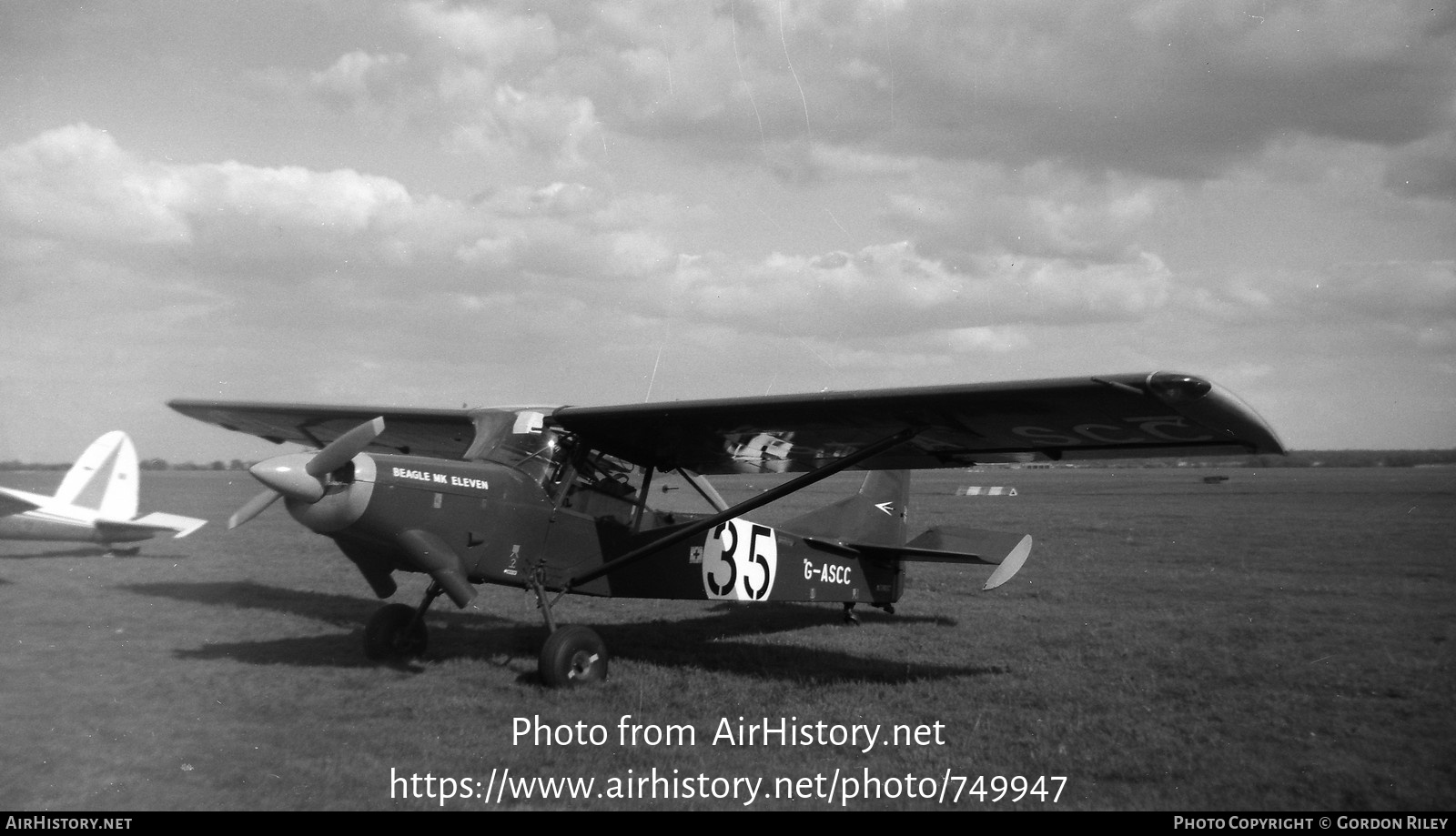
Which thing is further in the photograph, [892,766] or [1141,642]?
[1141,642]

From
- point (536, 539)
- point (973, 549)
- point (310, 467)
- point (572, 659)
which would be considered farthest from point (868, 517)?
point (310, 467)

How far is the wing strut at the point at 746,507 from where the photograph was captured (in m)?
7.57

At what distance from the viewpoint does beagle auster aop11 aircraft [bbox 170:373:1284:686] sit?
6395mm

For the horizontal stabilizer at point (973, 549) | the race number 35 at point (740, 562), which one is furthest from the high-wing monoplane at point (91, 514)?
the horizontal stabilizer at point (973, 549)

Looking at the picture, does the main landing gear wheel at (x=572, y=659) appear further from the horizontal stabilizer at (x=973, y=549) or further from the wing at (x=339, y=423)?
the horizontal stabilizer at (x=973, y=549)

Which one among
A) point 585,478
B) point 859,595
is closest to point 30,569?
point 585,478

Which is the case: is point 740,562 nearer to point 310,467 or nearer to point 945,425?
point 945,425

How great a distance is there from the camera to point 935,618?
11.0 metres

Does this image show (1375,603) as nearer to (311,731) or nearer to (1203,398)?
(1203,398)

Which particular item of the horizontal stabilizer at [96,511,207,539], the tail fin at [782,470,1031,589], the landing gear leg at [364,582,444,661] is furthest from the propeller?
the horizontal stabilizer at [96,511,207,539]

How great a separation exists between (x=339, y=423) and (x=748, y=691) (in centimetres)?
589

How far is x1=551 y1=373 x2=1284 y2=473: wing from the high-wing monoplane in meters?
4.96

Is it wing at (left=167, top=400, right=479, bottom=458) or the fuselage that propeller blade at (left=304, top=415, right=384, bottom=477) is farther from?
wing at (left=167, top=400, right=479, bottom=458)

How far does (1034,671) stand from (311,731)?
18.2 feet
